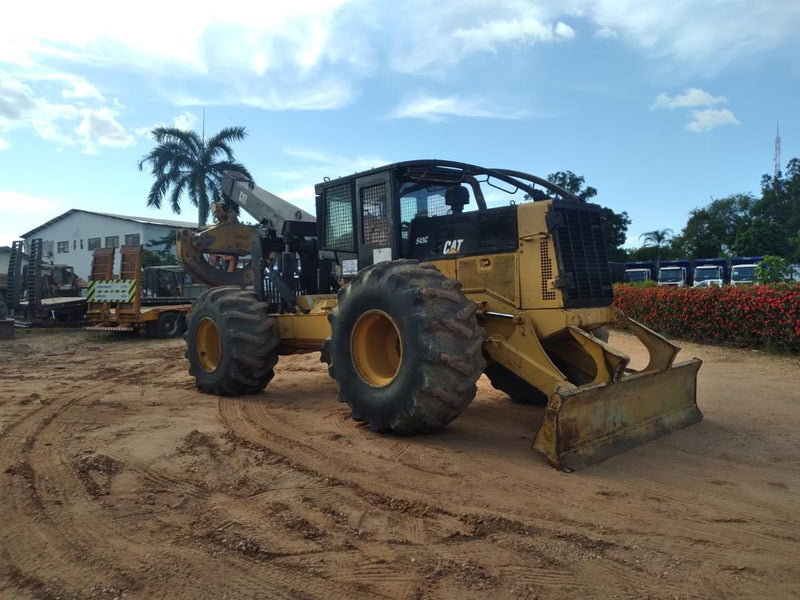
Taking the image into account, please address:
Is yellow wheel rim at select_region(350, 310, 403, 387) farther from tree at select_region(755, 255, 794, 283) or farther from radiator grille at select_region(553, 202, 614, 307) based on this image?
tree at select_region(755, 255, 794, 283)

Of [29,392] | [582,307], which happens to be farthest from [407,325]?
[29,392]

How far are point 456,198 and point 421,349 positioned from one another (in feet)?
7.91

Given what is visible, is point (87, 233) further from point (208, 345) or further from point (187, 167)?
point (208, 345)

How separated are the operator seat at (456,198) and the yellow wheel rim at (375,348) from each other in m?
1.68

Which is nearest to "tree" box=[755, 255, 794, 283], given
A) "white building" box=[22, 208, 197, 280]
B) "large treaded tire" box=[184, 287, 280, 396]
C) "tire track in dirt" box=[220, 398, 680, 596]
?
Result: "large treaded tire" box=[184, 287, 280, 396]

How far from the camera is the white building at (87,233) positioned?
50188 millimetres

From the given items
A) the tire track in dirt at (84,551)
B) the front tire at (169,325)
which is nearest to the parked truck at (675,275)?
the front tire at (169,325)

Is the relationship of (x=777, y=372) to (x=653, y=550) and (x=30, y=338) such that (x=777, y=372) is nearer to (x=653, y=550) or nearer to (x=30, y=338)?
(x=653, y=550)

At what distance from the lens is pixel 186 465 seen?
187 inches

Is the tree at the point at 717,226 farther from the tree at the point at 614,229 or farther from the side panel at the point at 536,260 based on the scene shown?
the side panel at the point at 536,260

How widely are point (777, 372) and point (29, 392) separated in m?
10.9

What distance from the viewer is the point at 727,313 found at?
1218 cm

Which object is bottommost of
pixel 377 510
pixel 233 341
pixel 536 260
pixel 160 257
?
pixel 377 510

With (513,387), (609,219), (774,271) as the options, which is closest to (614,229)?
(609,219)
